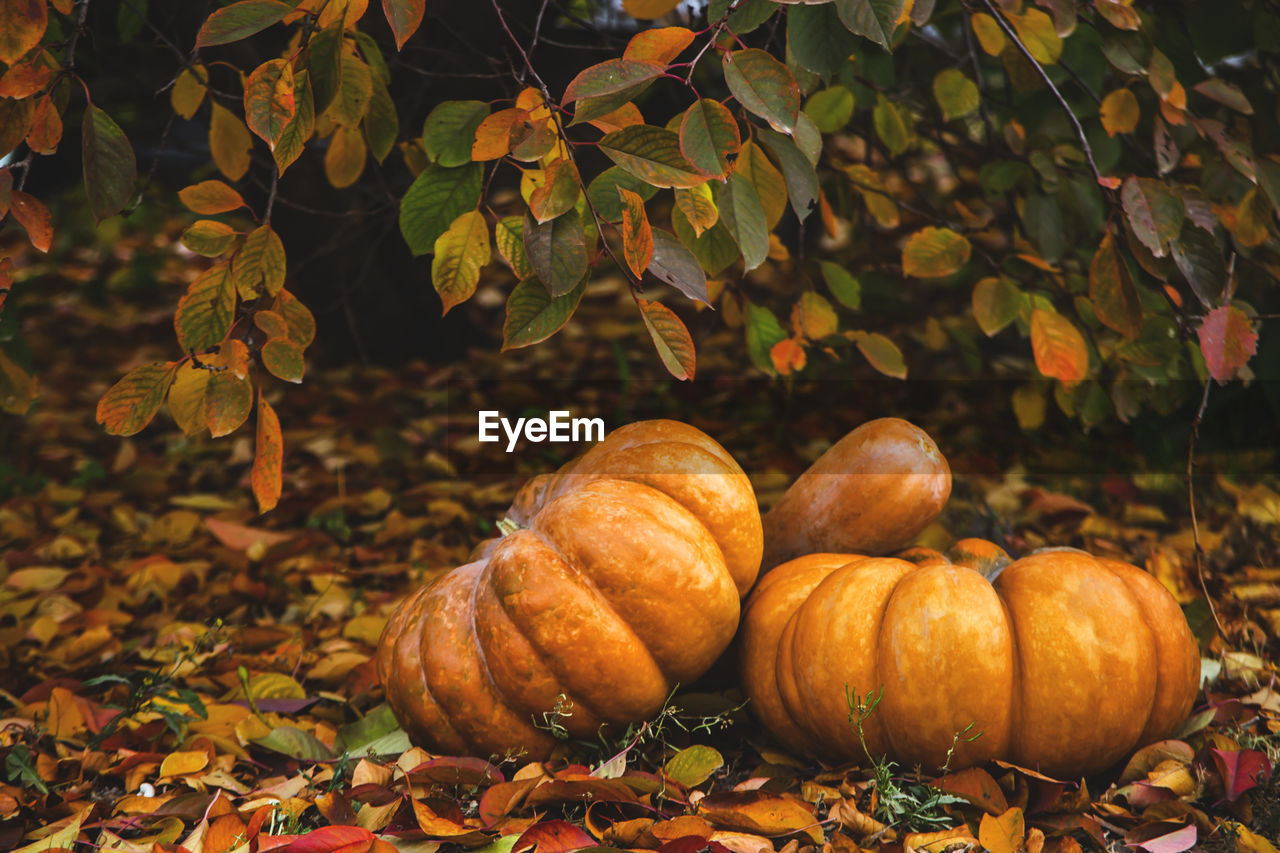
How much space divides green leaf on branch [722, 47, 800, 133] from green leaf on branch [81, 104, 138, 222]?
763 mm

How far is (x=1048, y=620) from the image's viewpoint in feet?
4.44

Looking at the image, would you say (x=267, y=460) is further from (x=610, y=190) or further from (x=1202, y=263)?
(x=1202, y=263)

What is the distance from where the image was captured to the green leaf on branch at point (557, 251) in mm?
1171

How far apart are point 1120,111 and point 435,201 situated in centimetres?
124

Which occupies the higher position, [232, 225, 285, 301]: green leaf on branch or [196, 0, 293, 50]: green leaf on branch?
[196, 0, 293, 50]: green leaf on branch

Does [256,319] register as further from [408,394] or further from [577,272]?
[408,394]

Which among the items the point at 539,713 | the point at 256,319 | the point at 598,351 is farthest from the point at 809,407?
the point at 256,319

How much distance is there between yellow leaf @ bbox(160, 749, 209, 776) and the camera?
4.95 ft

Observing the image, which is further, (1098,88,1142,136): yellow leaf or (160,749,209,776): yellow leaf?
(1098,88,1142,136): yellow leaf

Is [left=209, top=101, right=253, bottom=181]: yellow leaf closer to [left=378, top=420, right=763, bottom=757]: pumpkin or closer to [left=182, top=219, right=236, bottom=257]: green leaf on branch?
[left=182, top=219, right=236, bottom=257]: green leaf on branch

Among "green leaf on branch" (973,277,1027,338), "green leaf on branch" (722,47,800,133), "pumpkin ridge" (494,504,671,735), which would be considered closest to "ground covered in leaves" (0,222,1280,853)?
"pumpkin ridge" (494,504,671,735)

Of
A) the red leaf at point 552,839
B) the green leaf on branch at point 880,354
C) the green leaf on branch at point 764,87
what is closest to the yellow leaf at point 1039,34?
the green leaf on branch at point 880,354

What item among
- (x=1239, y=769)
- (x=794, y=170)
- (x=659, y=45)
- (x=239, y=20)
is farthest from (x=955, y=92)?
(x=239, y=20)

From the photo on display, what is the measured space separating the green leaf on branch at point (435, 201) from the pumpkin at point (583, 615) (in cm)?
43
